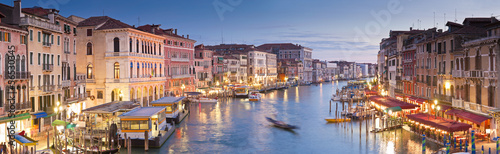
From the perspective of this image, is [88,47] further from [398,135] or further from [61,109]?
[398,135]

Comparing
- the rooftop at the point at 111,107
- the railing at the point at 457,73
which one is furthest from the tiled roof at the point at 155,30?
the railing at the point at 457,73

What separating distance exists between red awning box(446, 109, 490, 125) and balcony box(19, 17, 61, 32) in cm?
2172

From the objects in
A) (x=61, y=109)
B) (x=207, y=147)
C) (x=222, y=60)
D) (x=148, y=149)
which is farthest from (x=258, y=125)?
(x=222, y=60)

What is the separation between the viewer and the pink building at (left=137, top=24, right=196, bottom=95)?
43.0 metres

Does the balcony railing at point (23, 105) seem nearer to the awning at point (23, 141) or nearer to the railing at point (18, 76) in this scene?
the railing at point (18, 76)

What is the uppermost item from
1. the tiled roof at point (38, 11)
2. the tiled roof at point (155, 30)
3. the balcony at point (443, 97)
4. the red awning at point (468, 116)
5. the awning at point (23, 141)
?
the tiled roof at point (155, 30)

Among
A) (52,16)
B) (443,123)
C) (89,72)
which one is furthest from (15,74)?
(443,123)

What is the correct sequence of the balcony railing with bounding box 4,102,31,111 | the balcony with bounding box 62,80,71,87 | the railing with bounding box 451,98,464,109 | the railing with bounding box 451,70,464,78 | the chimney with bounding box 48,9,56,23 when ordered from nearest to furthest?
the balcony railing with bounding box 4,102,31,111
the railing with bounding box 451,70,464,78
the railing with bounding box 451,98,464,109
the chimney with bounding box 48,9,56,23
the balcony with bounding box 62,80,71,87

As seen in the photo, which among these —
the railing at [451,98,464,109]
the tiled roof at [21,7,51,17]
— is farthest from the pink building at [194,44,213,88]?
the railing at [451,98,464,109]

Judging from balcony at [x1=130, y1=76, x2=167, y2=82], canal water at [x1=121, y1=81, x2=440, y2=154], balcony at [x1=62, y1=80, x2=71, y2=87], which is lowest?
canal water at [x1=121, y1=81, x2=440, y2=154]

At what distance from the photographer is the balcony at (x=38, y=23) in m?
19.6

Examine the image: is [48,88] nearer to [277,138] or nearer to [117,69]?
[117,69]

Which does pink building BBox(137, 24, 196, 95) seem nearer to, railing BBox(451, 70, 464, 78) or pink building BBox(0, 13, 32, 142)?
pink building BBox(0, 13, 32, 142)

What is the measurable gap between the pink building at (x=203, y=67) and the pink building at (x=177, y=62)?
3.17m
